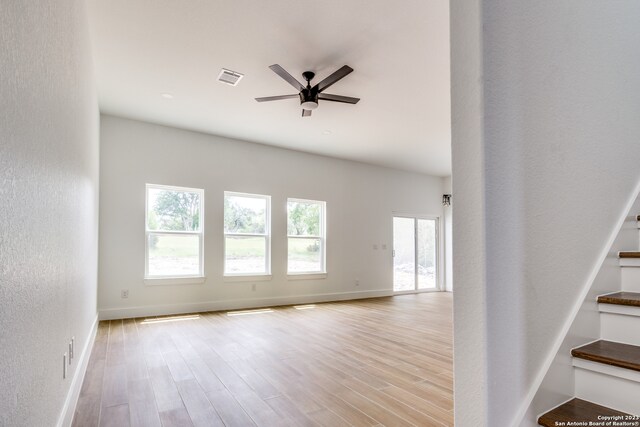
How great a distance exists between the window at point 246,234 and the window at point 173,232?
48 centimetres

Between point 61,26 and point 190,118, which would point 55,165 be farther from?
point 190,118

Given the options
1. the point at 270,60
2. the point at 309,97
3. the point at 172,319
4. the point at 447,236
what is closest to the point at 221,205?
the point at 172,319

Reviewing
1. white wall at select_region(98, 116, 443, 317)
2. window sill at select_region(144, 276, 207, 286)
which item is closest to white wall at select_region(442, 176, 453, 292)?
white wall at select_region(98, 116, 443, 317)

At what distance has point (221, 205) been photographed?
19.8ft

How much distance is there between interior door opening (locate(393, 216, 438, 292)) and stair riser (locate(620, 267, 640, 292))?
22.2ft

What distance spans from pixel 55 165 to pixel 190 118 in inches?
150

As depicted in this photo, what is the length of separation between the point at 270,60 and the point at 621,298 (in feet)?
10.7

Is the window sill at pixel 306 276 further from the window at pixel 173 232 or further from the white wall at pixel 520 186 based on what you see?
the white wall at pixel 520 186

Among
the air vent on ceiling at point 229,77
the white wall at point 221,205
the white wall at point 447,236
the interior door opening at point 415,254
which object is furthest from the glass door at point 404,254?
the air vent on ceiling at point 229,77

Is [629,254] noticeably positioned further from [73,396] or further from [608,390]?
[73,396]

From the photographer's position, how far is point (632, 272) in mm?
1651

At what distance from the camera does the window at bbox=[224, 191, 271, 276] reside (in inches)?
242

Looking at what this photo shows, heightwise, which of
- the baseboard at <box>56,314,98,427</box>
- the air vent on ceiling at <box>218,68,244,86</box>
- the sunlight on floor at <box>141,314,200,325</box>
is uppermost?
the air vent on ceiling at <box>218,68,244,86</box>

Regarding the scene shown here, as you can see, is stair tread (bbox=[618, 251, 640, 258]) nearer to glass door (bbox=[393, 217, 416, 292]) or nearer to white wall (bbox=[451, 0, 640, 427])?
white wall (bbox=[451, 0, 640, 427])
